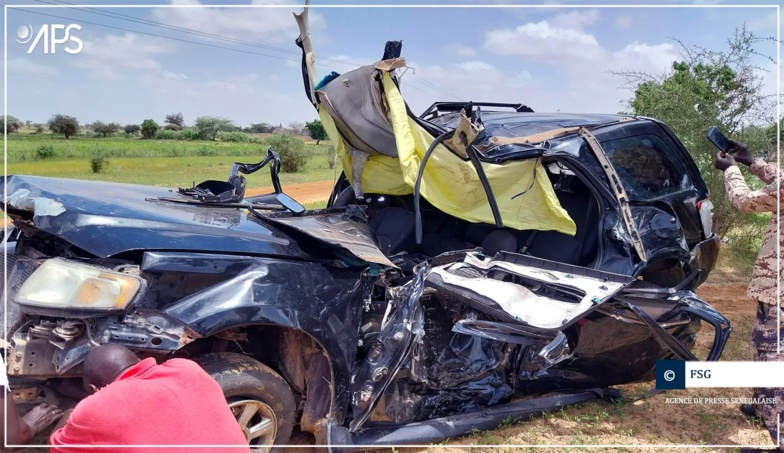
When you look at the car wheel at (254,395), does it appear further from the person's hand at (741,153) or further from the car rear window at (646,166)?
the person's hand at (741,153)

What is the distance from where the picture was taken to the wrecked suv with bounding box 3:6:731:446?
106 inches

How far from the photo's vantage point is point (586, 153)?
13.0 ft

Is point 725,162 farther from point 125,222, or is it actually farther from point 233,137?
point 233,137

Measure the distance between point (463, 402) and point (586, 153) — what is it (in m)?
1.74

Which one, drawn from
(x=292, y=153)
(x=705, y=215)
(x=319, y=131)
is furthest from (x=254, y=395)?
(x=292, y=153)

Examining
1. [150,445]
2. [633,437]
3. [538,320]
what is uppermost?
[538,320]

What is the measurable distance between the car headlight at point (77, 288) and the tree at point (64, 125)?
4577 cm

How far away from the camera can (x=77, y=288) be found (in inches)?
100

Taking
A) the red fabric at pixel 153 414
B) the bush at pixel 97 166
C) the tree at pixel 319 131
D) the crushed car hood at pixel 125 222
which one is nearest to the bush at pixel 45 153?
the bush at pixel 97 166

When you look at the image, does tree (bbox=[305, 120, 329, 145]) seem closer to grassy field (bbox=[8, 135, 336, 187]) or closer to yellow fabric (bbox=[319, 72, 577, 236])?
yellow fabric (bbox=[319, 72, 577, 236])

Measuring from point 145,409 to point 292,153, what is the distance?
2565 cm

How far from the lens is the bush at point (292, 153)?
27.0 m

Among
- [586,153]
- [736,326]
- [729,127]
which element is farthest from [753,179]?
[586,153]

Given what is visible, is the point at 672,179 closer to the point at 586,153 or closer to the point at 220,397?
the point at 586,153
